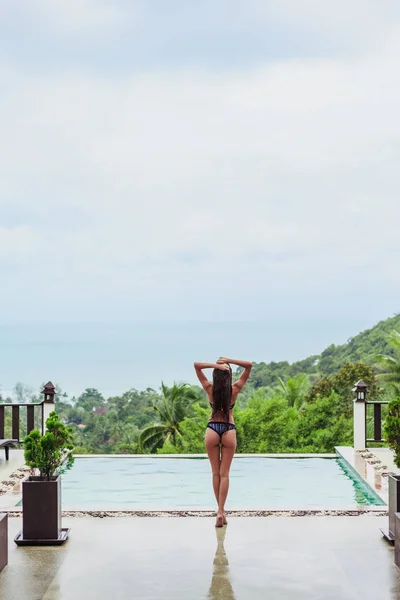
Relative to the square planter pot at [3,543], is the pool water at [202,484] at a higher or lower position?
lower

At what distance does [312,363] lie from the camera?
145 ft

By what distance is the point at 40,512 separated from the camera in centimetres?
590

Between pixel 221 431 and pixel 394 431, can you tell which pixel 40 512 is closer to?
pixel 221 431

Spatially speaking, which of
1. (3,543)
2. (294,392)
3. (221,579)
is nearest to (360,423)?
(221,579)

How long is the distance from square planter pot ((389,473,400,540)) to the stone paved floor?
0.15 meters

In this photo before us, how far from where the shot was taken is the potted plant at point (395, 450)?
570cm

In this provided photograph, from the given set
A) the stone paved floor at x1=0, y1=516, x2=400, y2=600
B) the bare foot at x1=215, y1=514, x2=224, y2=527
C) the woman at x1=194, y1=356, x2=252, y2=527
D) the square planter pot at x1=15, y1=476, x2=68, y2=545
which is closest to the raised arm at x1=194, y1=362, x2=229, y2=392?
the woman at x1=194, y1=356, x2=252, y2=527

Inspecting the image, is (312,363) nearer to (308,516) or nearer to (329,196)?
(329,196)

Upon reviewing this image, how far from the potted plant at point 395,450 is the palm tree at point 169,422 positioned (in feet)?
59.5

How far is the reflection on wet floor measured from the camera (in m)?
4.78

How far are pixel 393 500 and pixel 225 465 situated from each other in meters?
1.26

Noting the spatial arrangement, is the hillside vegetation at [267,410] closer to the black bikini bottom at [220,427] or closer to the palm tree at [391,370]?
the palm tree at [391,370]

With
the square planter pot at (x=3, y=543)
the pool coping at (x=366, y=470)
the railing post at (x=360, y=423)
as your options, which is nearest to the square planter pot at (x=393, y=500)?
the pool coping at (x=366, y=470)

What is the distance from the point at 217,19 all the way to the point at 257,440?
29043mm
